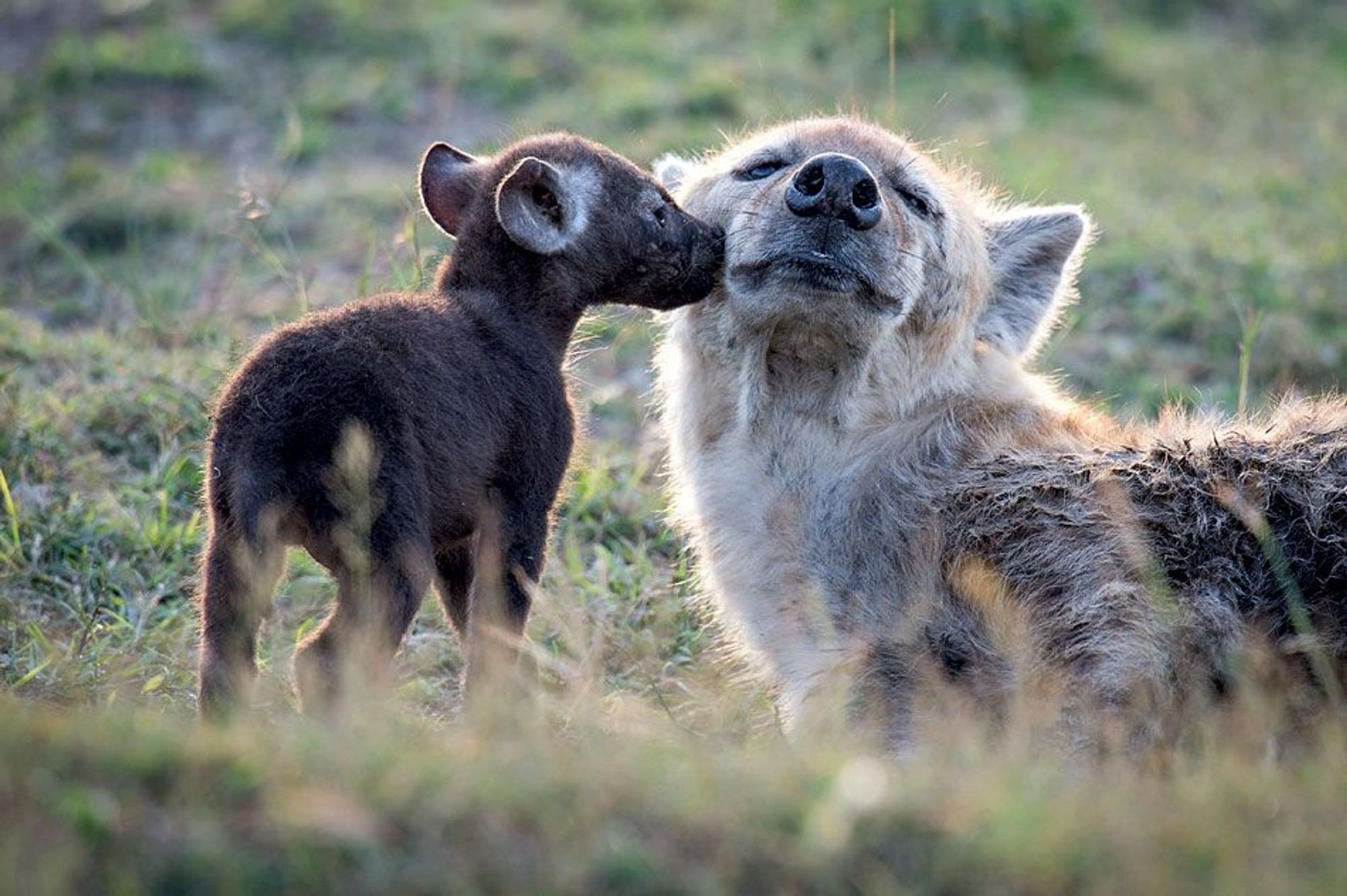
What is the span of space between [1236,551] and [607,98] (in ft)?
19.9

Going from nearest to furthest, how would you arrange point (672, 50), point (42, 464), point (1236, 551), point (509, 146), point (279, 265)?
point (1236, 551) < point (509, 146) < point (42, 464) < point (279, 265) < point (672, 50)

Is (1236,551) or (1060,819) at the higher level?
(1060,819)

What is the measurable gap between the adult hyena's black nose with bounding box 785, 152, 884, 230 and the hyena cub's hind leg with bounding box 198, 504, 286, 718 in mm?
1505

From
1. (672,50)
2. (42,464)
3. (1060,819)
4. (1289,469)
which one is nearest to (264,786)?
(1060,819)

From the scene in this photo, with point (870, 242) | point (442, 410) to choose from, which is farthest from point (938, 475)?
point (442, 410)

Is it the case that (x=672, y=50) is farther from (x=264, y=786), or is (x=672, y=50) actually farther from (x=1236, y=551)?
(x=264, y=786)

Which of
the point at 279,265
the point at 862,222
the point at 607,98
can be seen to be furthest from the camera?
the point at 607,98

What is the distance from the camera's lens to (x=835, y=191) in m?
4.09

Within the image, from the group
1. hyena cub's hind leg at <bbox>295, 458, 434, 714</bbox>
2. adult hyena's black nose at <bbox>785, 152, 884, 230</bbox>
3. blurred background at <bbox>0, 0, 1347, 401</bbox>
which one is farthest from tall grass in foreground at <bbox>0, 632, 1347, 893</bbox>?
blurred background at <bbox>0, 0, 1347, 401</bbox>

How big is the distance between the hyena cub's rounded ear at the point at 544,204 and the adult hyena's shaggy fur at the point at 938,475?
1.39ft

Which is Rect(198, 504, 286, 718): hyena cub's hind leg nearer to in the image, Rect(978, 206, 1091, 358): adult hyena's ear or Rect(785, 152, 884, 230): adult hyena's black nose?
Rect(785, 152, 884, 230): adult hyena's black nose

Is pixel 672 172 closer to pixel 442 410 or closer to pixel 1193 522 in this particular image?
pixel 442 410

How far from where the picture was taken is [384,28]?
10.3 meters

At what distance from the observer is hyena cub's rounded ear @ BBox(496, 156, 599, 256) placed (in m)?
3.98
